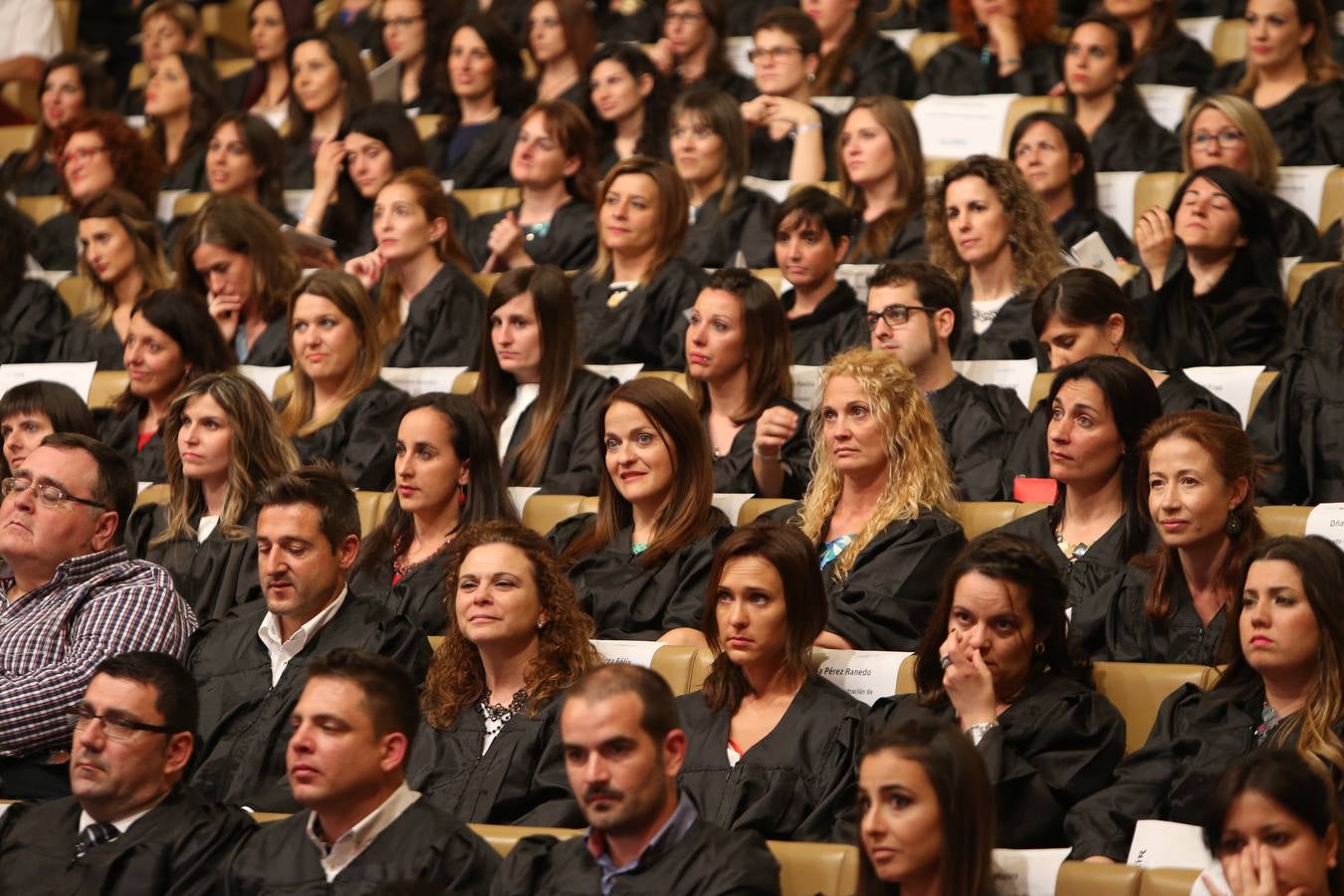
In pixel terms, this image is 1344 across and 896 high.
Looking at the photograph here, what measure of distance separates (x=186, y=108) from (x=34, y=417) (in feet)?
9.64

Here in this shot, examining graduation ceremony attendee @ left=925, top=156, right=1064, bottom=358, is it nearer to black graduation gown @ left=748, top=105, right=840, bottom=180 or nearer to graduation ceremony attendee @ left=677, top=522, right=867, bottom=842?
black graduation gown @ left=748, top=105, right=840, bottom=180

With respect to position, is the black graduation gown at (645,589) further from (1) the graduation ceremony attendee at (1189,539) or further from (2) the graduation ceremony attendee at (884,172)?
(2) the graduation ceremony attendee at (884,172)

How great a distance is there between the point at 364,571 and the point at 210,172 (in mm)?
2795

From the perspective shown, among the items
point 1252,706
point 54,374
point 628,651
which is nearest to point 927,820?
point 1252,706

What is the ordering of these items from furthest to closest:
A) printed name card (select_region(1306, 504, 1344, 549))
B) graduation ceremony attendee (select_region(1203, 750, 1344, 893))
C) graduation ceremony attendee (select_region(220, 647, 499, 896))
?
printed name card (select_region(1306, 504, 1344, 549)), graduation ceremony attendee (select_region(220, 647, 499, 896)), graduation ceremony attendee (select_region(1203, 750, 1344, 893))

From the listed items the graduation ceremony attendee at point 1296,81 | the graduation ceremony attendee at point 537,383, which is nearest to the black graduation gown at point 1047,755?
the graduation ceremony attendee at point 537,383

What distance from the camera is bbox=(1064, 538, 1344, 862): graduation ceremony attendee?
3301 mm

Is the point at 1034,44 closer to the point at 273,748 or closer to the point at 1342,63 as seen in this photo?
the point at 1342,63

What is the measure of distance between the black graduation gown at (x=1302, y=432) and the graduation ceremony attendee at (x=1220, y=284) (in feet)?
1.70

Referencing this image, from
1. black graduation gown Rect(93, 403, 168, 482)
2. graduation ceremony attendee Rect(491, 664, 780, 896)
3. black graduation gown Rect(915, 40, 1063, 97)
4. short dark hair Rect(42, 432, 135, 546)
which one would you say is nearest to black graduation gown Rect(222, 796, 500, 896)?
graduation ceremony attendee Rect(491, 664, 780, 896)

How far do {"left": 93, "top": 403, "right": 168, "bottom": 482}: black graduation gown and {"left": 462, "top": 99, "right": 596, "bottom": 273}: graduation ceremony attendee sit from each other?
1.25 metres

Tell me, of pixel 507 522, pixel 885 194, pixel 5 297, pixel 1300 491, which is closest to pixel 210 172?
pixel 5 297

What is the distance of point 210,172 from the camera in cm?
705

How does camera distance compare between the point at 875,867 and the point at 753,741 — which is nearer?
the point at 875,867
